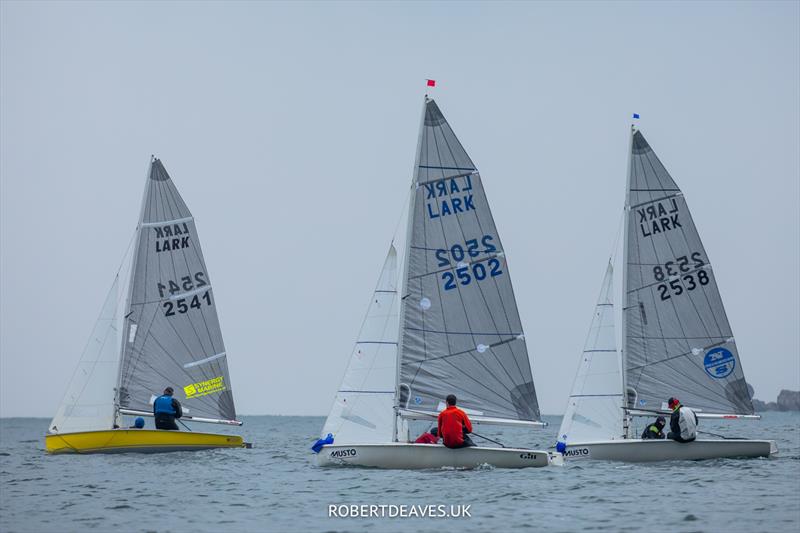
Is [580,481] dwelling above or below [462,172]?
below

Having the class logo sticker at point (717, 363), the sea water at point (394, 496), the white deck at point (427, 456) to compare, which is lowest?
the sea water at point (394, 496)

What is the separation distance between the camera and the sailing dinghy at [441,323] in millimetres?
27703

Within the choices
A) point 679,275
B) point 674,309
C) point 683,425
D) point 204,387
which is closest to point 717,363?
point 674,309

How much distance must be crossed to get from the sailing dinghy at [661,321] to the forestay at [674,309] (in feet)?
0.09

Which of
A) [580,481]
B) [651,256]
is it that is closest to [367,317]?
[580,481]

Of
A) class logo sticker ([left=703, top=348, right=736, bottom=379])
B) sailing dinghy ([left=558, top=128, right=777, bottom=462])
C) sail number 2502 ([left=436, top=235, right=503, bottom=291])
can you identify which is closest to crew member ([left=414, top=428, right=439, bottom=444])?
sail number 2502 ([left=436, top=235, right=503, bottom=291])

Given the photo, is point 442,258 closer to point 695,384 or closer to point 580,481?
point 580,481

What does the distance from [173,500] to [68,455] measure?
1151 cm

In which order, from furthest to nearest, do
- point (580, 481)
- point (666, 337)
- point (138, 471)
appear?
point (666, 337) < point (138, 471) < point (580, 481)

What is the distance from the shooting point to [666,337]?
32469mm

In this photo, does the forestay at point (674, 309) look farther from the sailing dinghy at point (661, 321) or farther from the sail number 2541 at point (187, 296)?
the sail number 2541 at point (187, 296)

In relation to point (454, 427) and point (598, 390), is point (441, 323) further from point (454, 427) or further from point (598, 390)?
point (598, 390)

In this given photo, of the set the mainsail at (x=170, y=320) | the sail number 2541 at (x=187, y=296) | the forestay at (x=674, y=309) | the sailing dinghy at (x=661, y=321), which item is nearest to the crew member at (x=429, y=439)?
the sailing dinghy at (x=661, y=321)

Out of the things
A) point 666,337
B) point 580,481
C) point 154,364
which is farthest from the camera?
point 154,364
